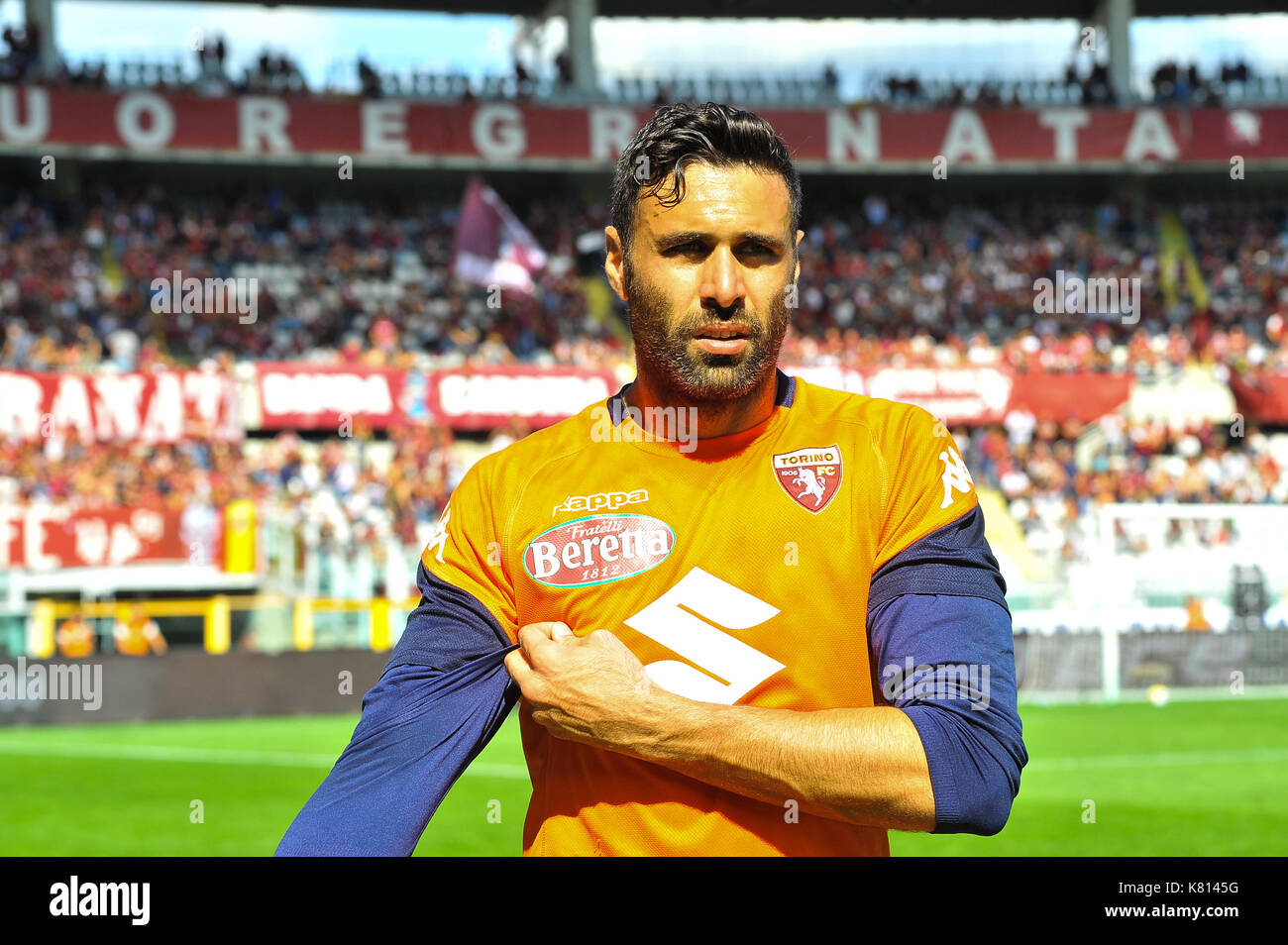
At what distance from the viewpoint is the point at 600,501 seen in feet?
9.02

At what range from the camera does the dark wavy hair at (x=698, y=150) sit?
2676 mm

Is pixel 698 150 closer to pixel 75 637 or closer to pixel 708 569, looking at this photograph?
pixel 708 569

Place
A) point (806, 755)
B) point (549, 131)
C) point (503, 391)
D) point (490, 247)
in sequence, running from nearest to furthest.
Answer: point (806, 755) → point (503, 391) → point (490, 247) → point (549, 131)

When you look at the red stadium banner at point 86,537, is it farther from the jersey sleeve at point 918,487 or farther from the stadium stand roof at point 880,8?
the stadium stand roof at point 880,8

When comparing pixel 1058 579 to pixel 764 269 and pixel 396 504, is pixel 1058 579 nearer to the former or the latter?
pixel 396 504

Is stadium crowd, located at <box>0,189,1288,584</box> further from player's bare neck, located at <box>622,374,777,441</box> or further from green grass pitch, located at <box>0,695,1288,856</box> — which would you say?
player's bare neck, located at <box>622,374,777,441</box>

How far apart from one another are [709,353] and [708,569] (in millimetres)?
382

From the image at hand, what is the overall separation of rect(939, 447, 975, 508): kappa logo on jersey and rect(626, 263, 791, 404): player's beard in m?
0.35

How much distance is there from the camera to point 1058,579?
2362 centimetres

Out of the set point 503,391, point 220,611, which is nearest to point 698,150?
point 220,611

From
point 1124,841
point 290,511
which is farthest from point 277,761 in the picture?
point 290,511
